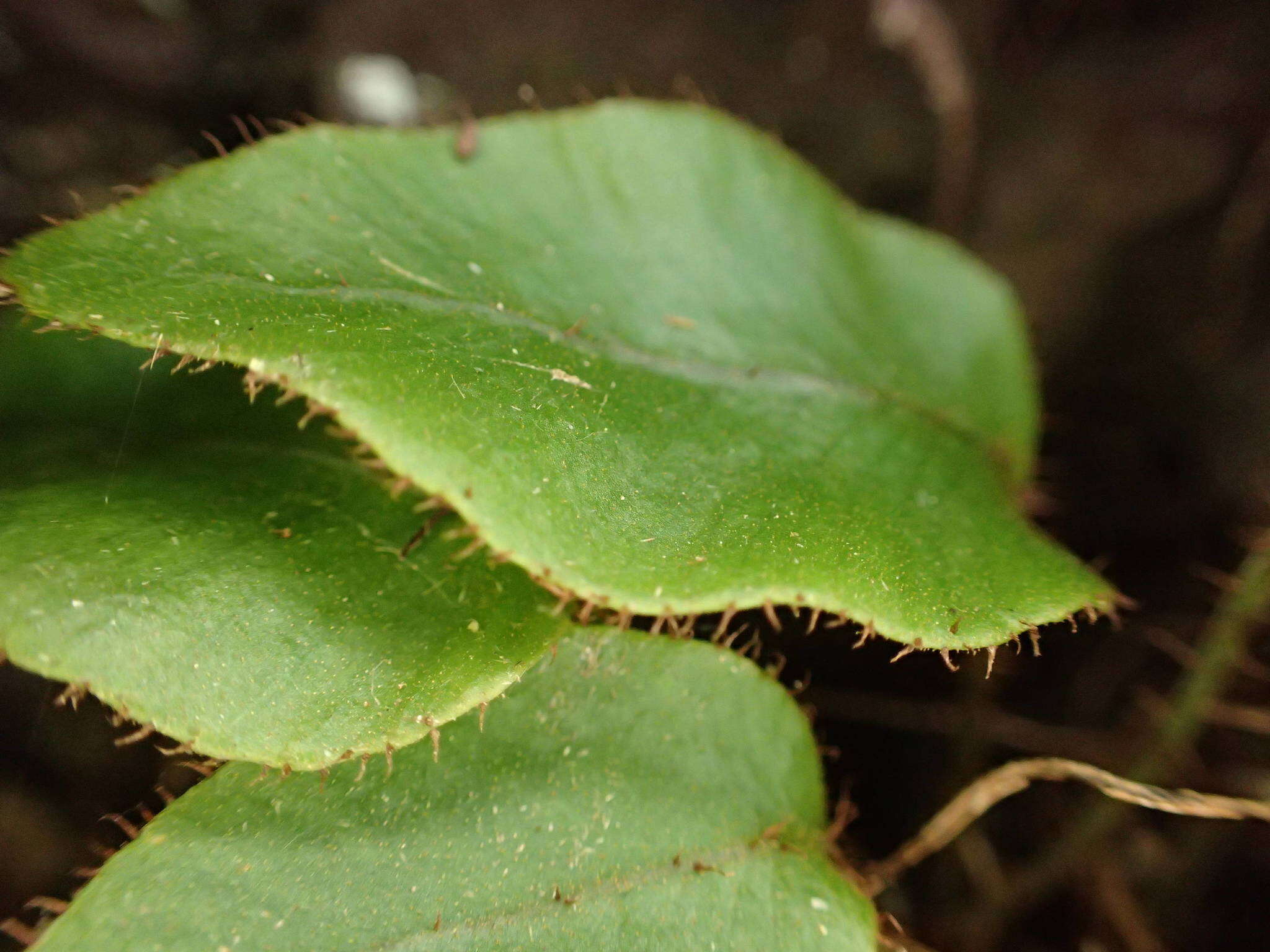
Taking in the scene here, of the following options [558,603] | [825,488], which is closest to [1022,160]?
[825,488]

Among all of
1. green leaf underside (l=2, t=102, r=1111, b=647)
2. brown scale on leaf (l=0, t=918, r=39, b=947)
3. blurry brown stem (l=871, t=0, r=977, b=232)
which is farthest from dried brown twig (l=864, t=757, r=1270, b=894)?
blurry brown stem (l=871, t=0, r=977, b=232)

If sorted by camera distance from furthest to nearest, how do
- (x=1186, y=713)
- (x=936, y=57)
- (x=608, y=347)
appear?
(x=936, y=57) → (x=1186, y=713) → (x=608, y=347)

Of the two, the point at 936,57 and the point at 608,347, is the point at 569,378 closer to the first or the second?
the point at 608,347

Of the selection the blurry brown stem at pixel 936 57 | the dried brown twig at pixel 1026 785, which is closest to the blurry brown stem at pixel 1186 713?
the dried brown twig at pixel 1026 785

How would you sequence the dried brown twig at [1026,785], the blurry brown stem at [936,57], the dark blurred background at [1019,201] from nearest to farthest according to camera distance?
the dried brown twig at [1026,785] < the dark blurred background at [1019,201] < the blurry brown stem at [936,57]

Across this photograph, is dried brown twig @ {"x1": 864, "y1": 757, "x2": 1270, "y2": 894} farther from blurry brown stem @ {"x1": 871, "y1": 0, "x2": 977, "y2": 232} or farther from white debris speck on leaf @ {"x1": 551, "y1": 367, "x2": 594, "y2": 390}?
blurry brown stem @ {"x1": 871, "y1": 0, "x2": 977, "y2": 232}

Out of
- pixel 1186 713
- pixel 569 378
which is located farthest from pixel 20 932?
pixel 1186 713

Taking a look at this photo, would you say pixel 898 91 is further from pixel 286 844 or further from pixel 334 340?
pixel 286 844

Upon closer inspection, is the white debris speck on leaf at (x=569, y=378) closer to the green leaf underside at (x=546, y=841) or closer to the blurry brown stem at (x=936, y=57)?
the green leaf underside at (x=546, y=841)
